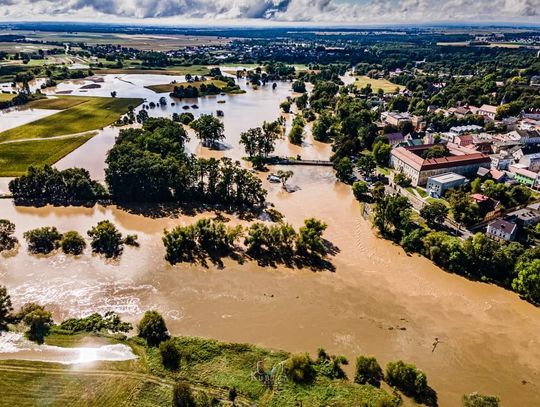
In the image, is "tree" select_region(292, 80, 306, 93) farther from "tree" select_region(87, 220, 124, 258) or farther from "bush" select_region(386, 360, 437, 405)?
"bush" select_region(386, 360, 437, 405)

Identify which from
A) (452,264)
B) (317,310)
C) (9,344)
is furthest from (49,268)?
(452,264)

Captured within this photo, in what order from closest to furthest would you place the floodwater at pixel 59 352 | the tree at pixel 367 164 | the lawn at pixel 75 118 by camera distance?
the floodwater at pixel 59 352 < the tree at pixel 367 164 < the lawn at pixel 75 118

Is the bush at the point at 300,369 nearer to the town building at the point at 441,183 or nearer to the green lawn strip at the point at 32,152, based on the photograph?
the town building at the point at 441,183

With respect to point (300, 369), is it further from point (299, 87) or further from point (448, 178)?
point (299, 87)

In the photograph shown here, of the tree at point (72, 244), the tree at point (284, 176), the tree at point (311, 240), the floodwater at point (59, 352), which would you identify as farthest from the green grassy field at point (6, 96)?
the tree at point (311, 240)

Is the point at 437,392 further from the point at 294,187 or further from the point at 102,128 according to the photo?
the point at 102,128

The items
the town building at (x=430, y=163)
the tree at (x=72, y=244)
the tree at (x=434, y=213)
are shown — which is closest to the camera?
the tree at (x=72, y=244)

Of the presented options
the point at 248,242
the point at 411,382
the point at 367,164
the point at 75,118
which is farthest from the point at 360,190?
the point at 75,118
